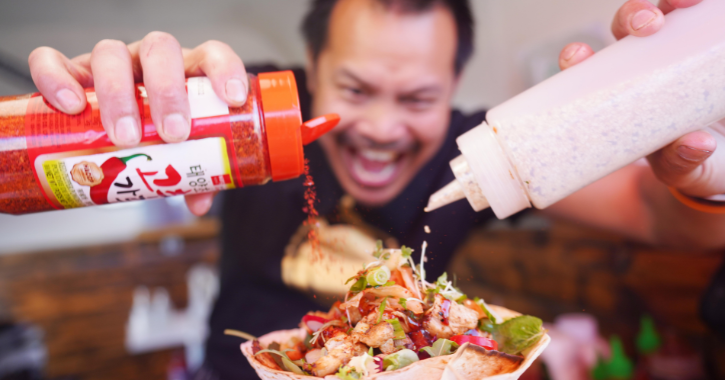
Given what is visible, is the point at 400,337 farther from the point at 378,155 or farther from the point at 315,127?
the point at 378,155

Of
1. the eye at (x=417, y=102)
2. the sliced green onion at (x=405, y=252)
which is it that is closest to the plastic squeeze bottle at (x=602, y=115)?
the sliced green onion at (x=405, y=252)

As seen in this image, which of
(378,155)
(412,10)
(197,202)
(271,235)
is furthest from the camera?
(271,235)

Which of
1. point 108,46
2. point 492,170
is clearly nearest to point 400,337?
point 492,170

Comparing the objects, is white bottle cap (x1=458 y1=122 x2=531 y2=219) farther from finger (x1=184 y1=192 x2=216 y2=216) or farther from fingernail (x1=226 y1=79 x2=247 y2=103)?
finger (x1=184 y1=192 x2=216 y2=216)

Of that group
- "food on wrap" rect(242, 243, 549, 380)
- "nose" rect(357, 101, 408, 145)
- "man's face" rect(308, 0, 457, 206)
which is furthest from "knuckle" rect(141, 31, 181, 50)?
"nose" rect(357, 101, 408, 145)

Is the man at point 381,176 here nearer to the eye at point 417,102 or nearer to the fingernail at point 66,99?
the eye at point 417,102

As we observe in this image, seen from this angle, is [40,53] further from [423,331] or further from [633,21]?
[633,21]

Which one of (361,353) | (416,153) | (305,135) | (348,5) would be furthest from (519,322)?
(348,5)
